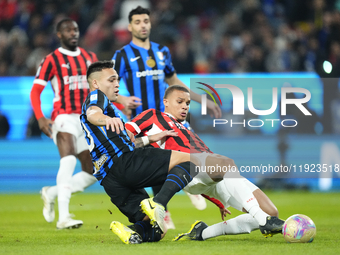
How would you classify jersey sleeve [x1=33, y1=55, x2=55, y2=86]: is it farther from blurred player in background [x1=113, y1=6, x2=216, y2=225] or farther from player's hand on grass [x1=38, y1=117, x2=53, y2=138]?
blurred player in background [x1=113, y1=6, x2=216, y2=225]

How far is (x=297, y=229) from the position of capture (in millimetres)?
3582

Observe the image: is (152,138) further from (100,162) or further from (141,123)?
(100,162)

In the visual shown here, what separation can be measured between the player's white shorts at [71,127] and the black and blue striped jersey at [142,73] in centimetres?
68

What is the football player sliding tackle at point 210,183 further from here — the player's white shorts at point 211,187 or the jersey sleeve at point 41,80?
the jersey sleeve at point 41,80

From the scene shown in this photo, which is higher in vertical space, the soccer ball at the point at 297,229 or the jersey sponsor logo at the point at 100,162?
the jersey sponsor logo at the point at 100,162

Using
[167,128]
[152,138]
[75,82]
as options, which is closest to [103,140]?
Answer: [152,138]

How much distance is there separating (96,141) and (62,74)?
85.8 inches

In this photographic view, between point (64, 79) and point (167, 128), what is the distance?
200 centimetres

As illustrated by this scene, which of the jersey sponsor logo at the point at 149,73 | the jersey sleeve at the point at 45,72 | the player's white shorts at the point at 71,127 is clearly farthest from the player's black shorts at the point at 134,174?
the jersey sleeve at the point at 45,72

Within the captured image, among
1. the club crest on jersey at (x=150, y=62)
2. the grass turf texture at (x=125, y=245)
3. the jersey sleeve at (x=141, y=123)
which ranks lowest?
the grass turf texture at (x=125, y=245)

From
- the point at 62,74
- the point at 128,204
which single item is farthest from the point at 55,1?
the point at 128,204

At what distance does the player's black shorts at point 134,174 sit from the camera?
12.6 ft

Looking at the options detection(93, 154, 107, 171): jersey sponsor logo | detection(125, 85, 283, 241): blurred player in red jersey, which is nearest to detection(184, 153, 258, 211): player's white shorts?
detection(125, 85, 283, 241): blurred player in red jersey

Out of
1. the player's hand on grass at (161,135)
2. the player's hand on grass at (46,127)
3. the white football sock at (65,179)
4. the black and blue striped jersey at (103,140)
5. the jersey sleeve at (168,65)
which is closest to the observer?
the black and blue striped jersey at (103,140)
